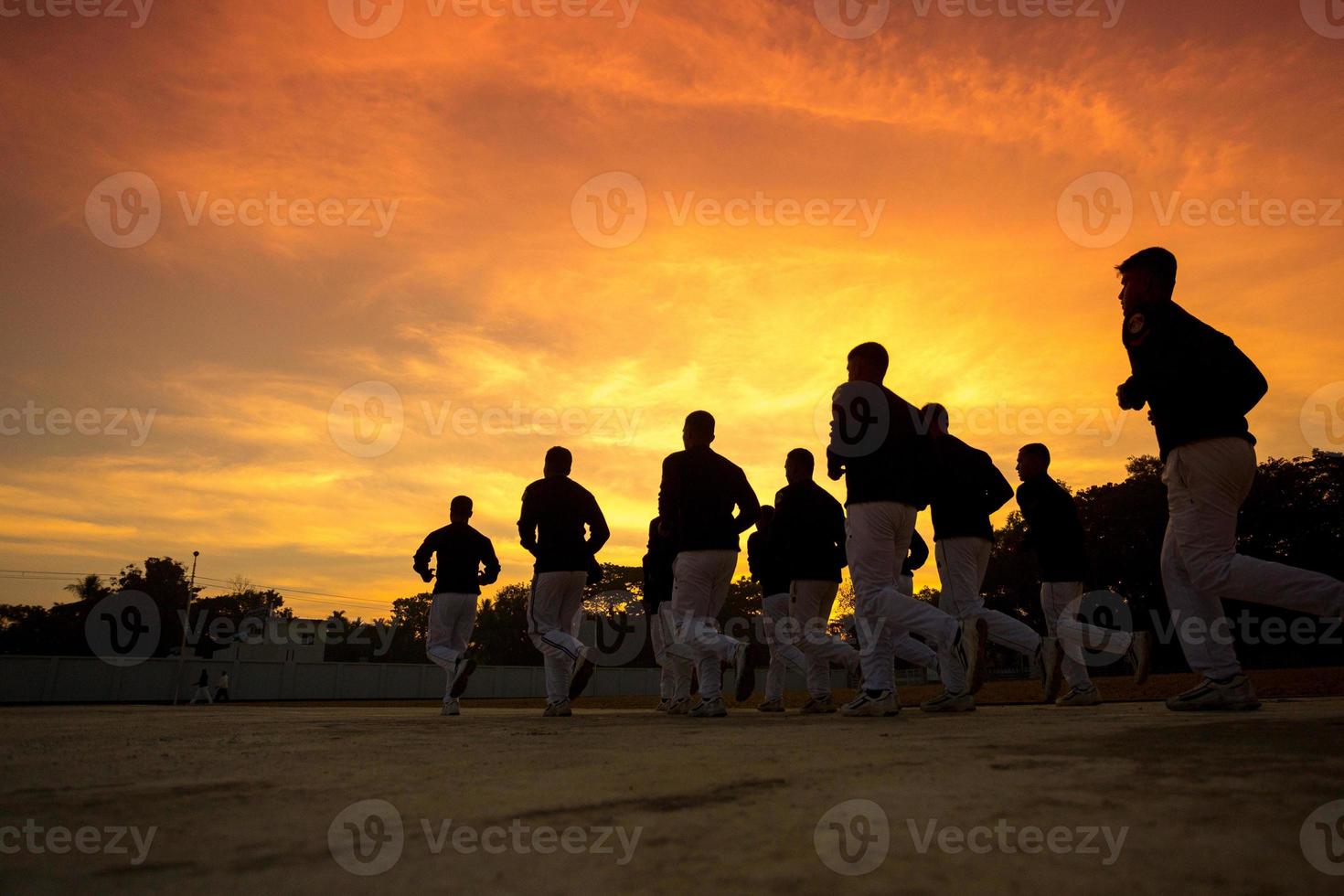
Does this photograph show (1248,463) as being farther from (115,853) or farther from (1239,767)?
(115,853)

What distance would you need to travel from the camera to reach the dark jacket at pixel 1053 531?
790 centimetres

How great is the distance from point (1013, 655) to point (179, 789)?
2372 inches

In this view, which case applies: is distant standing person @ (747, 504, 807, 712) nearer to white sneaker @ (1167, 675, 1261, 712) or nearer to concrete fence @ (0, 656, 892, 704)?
white sneaker @ (1167, 675, 1261, 712)

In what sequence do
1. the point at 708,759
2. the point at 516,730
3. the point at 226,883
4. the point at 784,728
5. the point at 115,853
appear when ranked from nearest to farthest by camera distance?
the point at 226,883
the point at 115,853
the point at 708,759
the point at 784,728
the point at 516,730

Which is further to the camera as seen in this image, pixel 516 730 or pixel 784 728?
pixel 516 730

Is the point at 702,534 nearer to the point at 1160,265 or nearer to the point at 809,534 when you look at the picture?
the point at 809,534

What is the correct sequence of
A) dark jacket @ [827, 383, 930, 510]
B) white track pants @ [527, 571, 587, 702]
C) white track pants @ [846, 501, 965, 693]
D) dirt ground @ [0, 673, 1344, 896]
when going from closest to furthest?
dirt ground @ [0, 673, 1344, 896]
white track pants @ [846, 501, 965, 693]
dark jacket @ [827, 383, 930, 510]
white track pants @ [527, 571, 587, 702]

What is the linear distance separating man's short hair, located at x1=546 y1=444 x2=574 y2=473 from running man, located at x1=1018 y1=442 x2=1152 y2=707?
4.55m

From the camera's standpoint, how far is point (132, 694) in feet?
113

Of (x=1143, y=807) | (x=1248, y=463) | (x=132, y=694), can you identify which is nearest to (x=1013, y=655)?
(x=132, y=694)

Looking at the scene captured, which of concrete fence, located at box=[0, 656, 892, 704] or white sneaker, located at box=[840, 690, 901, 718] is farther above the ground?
white sneaker, located at box=[840, 690, 901, 718]

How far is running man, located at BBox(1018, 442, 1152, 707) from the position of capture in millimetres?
7172

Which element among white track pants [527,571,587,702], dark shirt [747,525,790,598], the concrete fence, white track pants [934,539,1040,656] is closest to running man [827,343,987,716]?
white track pants [934,539,1040,656]

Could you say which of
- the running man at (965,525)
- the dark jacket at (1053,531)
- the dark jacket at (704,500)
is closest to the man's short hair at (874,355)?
the running man at (965,525)
